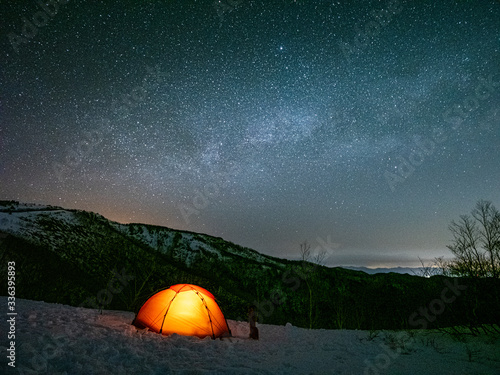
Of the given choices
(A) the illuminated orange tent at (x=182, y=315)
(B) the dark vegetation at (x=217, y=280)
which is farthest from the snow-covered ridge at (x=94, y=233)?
(A) the illuminated orange tent at (x=182, y=315)

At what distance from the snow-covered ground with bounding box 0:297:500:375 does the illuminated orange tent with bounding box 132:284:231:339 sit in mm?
491

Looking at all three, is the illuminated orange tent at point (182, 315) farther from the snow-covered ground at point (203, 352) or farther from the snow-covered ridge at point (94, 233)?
the snow-covered ridge at point (94, 233)

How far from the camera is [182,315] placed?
7.66m

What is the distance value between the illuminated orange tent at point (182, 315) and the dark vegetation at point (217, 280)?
9.31 ft

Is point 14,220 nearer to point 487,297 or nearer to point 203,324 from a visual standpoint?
point 203,324

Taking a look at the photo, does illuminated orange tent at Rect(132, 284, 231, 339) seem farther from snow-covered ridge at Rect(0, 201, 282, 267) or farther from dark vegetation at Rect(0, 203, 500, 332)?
snow-covered ridge at Rect(0, 201, 282, 267)

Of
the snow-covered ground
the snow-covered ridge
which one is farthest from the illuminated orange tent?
the snow-covered ridge

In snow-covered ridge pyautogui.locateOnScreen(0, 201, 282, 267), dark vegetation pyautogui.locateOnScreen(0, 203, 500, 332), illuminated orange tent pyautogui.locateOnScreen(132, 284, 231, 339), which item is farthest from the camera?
snow-covered ridge pyautogui.locateOnScreen(0, 201, 282, 267)

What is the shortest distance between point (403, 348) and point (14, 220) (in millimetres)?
21233

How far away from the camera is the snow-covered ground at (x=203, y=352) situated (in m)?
Answer: 4.15

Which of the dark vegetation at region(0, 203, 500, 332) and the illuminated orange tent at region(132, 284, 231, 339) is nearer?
the illuminated orange tent at region(132, 284, 231, 339)

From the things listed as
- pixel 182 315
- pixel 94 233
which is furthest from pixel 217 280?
pixel 182 315

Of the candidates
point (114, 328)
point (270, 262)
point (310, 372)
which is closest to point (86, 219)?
point (114, 328)

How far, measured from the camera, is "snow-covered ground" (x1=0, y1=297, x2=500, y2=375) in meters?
4.15
